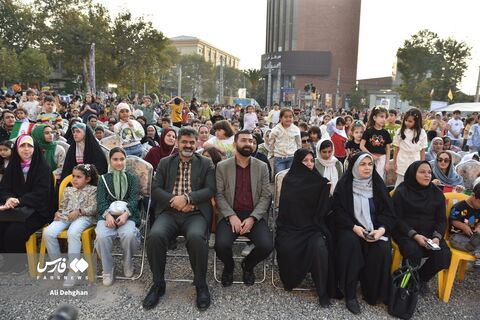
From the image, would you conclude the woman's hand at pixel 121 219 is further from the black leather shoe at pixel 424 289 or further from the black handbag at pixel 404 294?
the black leather shoe at pixel 424 289

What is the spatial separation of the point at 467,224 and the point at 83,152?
14.1 feet

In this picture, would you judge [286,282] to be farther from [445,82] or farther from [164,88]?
[164,88]

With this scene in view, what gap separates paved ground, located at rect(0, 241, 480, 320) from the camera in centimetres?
303

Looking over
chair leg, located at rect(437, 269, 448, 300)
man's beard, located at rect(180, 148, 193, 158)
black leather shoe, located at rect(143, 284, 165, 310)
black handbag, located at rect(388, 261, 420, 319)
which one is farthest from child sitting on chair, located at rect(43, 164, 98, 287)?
chair leg, located at rect(437, 269, 448, 300)

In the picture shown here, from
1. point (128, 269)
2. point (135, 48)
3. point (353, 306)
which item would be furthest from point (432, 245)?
point (135, 48)

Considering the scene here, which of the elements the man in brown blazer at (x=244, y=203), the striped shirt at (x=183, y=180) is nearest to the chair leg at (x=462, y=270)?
the man in brown blazer at (x=244, y=203)

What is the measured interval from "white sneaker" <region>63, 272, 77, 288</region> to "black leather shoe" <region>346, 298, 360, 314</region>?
8.25ft

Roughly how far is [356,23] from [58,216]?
65.5m

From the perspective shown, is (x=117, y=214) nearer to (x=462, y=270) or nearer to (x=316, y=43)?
(x=462, y=270)

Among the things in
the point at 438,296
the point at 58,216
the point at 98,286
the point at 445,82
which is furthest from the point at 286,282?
the point at 445,82

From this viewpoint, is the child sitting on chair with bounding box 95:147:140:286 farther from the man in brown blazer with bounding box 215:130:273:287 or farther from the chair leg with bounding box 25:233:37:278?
the man in brown blazer with bounding box 215:130:273:287

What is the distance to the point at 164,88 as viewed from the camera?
212 feet

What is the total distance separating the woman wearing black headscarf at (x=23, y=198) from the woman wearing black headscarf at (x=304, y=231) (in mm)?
2450

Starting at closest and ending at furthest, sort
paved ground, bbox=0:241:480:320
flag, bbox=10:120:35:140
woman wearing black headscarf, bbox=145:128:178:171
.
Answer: paved ground, bbox=0:241:480:320 → woman wearing black headscarf, bbox=145:128:178:171 → flag, bbox=10:120:35:140
